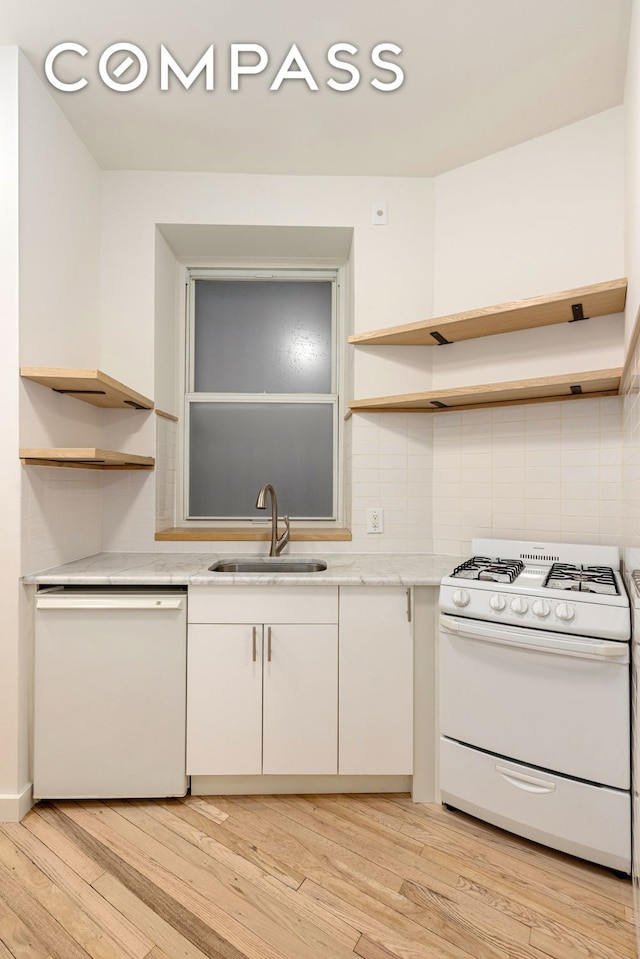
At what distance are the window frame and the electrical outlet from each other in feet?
1.36

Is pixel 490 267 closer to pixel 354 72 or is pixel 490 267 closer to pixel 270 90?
pixel 354 72

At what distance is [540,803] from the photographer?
1.56 meters

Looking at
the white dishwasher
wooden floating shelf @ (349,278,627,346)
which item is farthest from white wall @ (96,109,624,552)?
the white dishwasher

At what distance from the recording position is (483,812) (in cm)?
167

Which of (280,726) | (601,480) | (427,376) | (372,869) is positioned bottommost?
(372,869)

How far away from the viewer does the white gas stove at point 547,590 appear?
147cm

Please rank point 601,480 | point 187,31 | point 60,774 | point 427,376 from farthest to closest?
point 427,376 → point 601,480 → point 60,774 → point 187,31

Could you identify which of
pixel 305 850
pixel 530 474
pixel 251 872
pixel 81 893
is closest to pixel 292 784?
pixel 305 850

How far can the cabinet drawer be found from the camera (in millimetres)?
1848

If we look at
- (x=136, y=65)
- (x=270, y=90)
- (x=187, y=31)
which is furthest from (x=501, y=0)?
(x=136, y=65)

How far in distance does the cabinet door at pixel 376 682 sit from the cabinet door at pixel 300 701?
0.15 feet

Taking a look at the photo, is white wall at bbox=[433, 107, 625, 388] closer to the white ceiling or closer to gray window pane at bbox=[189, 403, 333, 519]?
the white ceiling

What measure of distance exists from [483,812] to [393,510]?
4.12 feet

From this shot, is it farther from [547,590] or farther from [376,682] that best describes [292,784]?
[547,590]
